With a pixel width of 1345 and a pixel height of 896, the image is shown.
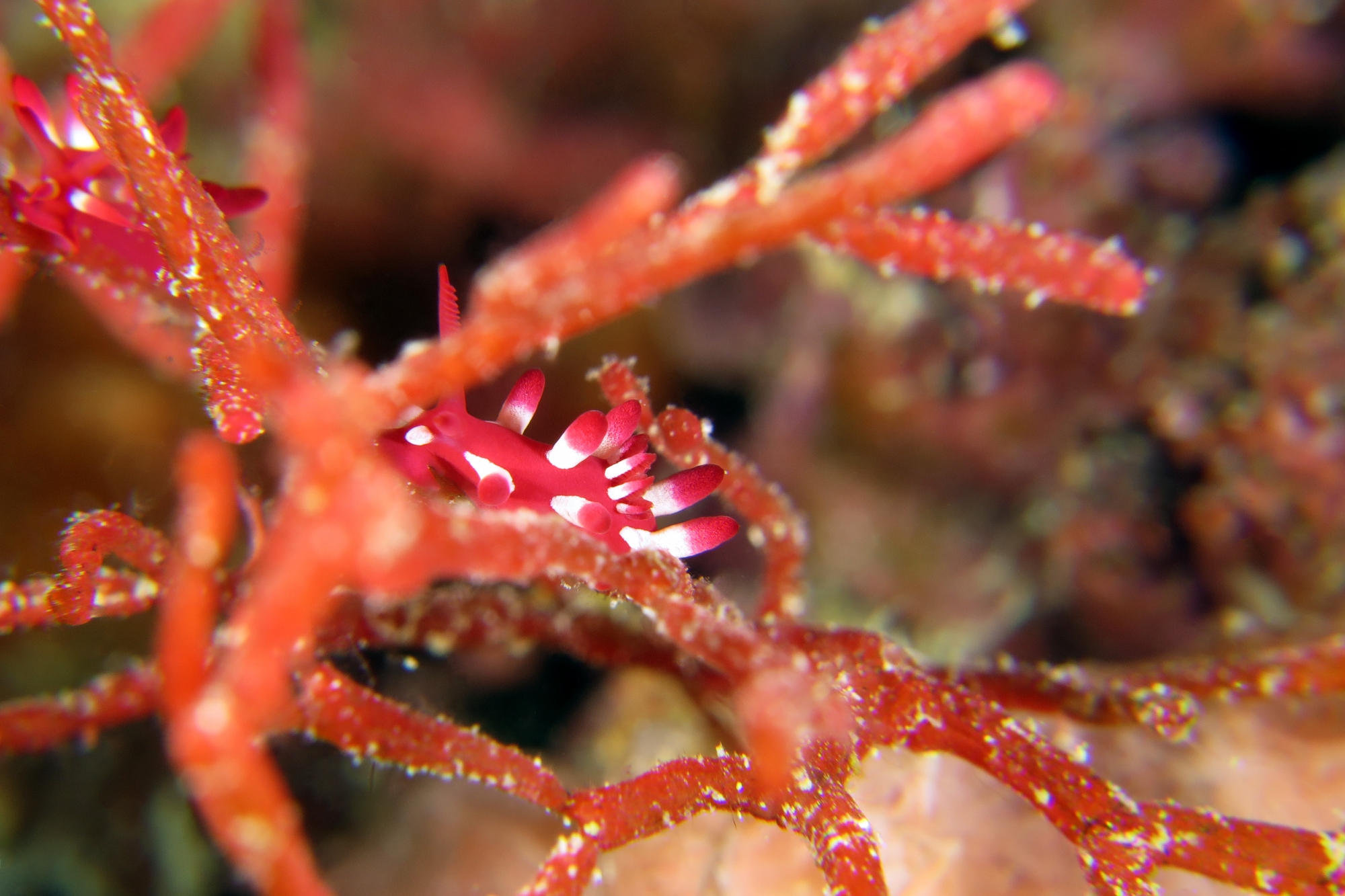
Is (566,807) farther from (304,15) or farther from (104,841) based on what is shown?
(304,15)

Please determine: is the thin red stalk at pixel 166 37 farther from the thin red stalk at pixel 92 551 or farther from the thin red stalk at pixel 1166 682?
the thin red stalk at pixel 1166 682

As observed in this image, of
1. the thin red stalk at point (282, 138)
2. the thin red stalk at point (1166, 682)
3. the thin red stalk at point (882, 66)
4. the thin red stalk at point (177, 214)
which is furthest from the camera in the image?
A: the thin red stalk at point (282, 138)

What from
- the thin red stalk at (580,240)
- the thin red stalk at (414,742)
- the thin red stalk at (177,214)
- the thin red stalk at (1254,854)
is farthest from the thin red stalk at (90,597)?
the thin red stalk at (1254,854)

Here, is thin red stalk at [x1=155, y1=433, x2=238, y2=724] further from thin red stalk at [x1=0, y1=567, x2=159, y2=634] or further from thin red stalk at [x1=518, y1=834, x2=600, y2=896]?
thin red stalk at [x1=0, y1=567, x2=159, y2=634]

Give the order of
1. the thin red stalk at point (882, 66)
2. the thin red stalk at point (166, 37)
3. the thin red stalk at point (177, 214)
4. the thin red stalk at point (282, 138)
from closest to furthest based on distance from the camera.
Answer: the thin red stalk at point (882, 66) → the thin red stalk at point (177, 214) → the thin red stalk at point (282, 138) → the thin red stalk at point (166, 37)

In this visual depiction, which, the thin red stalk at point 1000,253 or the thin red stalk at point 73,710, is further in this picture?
the thin red stalk at point 73,710

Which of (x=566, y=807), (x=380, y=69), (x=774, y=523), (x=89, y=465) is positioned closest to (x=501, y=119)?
(x=380, y=69)

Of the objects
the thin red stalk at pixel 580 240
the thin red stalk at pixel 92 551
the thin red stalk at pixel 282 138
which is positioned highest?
the thin red stalk at pixel 282 138

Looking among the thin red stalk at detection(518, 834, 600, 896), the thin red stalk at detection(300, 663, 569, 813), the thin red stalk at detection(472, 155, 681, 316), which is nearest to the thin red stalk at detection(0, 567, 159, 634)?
the thin red stalk at detection(300, 663, 569, 813)
